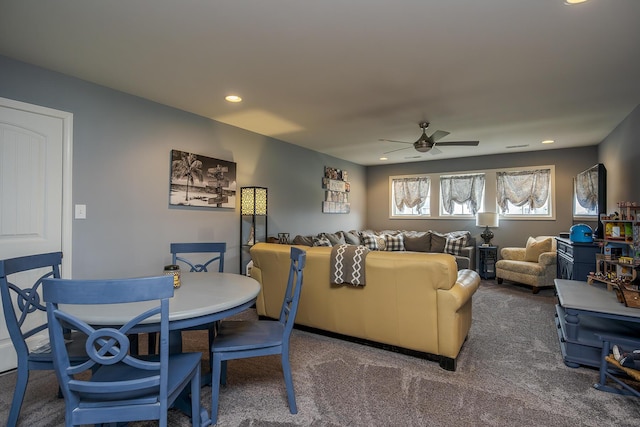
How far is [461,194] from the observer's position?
690 cm

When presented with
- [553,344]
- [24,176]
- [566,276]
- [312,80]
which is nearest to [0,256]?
[24,176]

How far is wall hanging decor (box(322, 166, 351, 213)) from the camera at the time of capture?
6.51 metres

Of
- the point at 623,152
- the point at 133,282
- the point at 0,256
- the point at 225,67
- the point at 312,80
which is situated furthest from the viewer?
the point at 623,152

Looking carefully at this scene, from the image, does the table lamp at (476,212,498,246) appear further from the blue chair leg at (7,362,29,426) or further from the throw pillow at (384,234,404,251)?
the blue chair leg at (7,362,29,426)

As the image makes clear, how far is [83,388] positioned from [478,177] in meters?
6.96

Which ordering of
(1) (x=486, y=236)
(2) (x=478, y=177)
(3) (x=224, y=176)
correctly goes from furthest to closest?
(2) (x=478, y=177) < (1) (x=486, y=236) < (3) (x=224, y=176)

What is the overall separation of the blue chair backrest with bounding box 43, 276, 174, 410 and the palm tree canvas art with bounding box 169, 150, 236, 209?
263 cm

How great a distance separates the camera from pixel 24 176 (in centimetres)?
264

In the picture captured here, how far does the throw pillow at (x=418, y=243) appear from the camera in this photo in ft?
21.4

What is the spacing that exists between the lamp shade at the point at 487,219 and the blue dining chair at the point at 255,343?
5.13m

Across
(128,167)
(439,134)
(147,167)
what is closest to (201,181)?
(147,167)

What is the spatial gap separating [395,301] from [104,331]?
A: 6.48 ft

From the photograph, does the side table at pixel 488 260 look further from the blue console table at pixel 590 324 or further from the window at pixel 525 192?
the blue console table at pixel 590 324

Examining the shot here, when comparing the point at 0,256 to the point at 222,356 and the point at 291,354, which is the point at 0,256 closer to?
the point at 222,356
